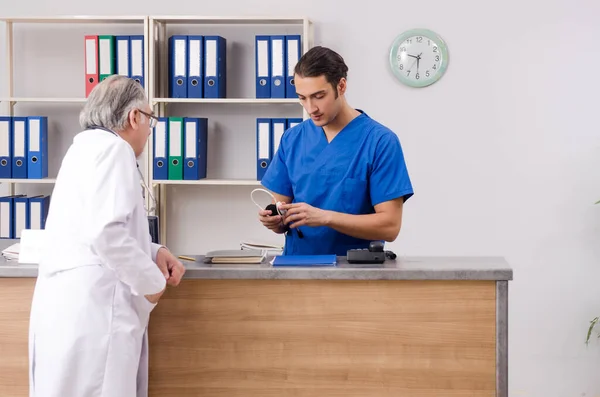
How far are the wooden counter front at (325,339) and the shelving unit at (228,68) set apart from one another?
165cm

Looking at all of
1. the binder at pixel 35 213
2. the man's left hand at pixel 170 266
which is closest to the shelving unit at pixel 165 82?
the binder at pixel 35 213

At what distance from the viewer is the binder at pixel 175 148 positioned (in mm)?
3807

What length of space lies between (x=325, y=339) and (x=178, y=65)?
2077 mm

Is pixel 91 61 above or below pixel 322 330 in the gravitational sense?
above

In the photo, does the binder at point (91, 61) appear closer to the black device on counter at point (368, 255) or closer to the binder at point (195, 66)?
the binder at point (195, 66)

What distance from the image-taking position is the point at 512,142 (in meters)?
3.94

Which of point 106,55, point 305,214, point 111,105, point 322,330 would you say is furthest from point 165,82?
point 322,330

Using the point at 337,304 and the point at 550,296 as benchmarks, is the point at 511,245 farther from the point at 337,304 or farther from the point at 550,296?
the point at 337,304

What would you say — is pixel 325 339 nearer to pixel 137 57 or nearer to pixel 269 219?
pixel 269 219

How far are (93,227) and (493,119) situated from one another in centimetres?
259

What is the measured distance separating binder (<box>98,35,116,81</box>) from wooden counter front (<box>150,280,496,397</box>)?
200 centimetres

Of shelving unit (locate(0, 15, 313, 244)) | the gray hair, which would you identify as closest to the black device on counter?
the gray hair

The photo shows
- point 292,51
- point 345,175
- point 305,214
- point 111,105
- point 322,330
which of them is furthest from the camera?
point 292,51

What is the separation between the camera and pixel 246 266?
2.16 metres
